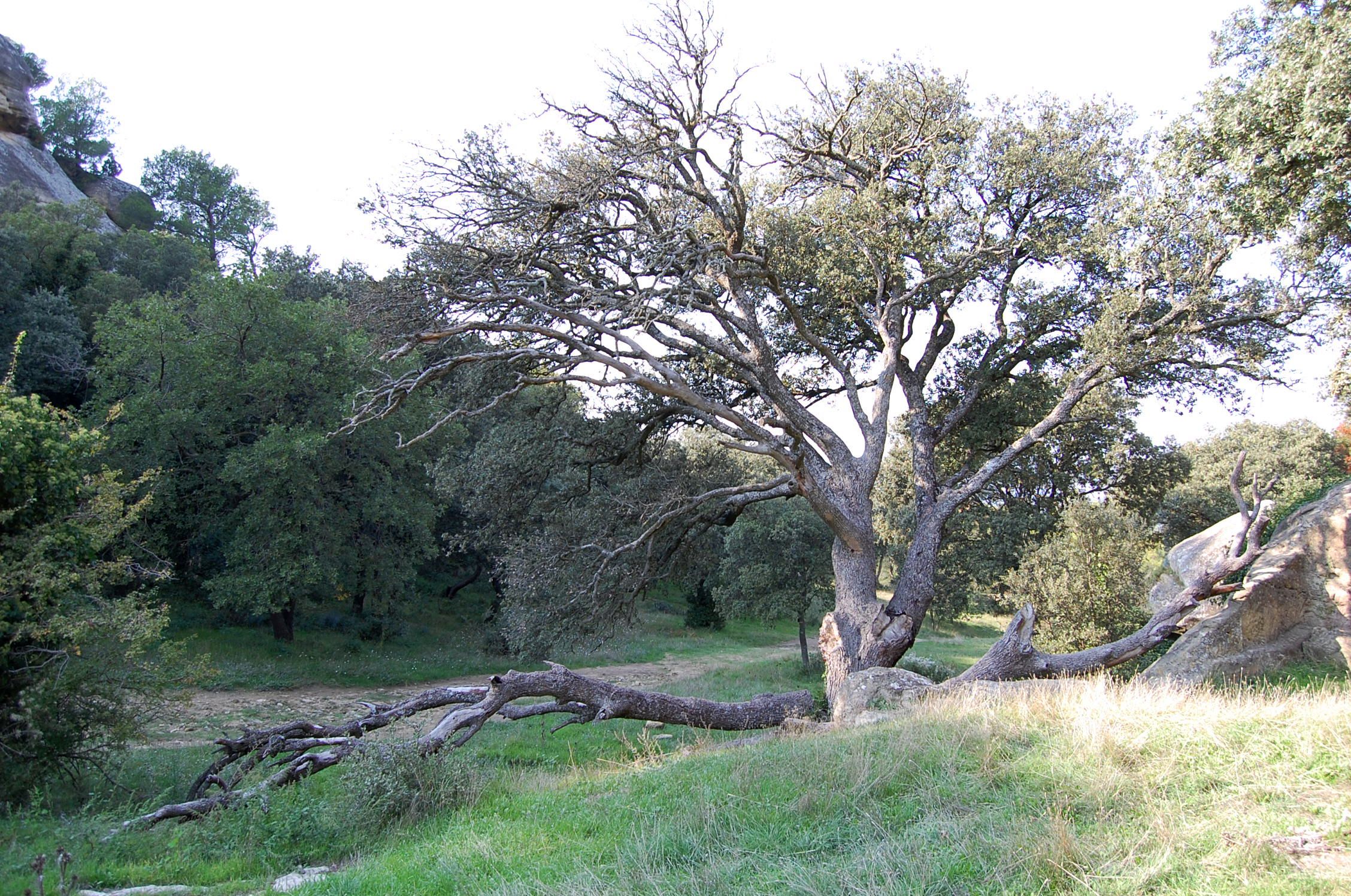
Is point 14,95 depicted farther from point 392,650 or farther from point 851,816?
point 851,816

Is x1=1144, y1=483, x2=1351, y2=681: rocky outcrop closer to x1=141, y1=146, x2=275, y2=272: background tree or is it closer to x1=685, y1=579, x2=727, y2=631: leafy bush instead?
x1=685, y1=579, x2=727, y2=631: leafy bush

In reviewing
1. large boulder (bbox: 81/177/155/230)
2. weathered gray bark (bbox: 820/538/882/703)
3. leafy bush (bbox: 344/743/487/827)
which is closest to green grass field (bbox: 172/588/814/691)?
weathered gray bark (bbox: 820/538/882/703)

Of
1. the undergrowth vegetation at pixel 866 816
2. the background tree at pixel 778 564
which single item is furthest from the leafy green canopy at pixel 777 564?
the undergrowth vegetation at pixel 866 816

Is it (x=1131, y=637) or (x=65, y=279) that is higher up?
(x=65, y=279)

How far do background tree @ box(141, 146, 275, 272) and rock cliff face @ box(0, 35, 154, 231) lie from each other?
4.73 meters

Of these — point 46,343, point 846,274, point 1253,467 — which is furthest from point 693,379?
point 1253,467

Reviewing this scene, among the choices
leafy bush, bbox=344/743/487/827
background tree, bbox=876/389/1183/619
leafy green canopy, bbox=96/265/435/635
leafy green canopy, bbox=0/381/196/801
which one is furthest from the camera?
leafy green canopy, bbox=96/265/435/635

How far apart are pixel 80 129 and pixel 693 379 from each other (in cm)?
5502

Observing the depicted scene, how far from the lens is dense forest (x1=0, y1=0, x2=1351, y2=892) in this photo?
8.91m

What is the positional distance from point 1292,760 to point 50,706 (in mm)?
11879

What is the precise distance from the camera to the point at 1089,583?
48.3ft

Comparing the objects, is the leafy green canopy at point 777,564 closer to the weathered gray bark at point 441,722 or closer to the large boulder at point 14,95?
the weathered gray bark at point 441,722

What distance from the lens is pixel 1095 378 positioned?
12844 mm

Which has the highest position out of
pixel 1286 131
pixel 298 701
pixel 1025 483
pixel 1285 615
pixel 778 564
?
pixel 1286 131
